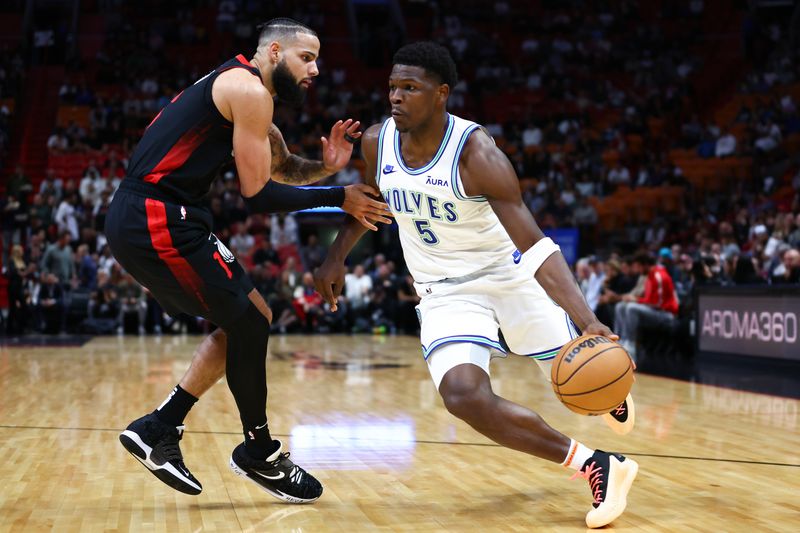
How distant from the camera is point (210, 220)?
13.7 ft

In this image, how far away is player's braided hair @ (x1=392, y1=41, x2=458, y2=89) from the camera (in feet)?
13.7

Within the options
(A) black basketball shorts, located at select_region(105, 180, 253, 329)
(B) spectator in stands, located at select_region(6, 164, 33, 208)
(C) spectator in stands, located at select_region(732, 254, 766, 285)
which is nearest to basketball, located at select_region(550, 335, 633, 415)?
(A) black basketball shorts, located at select_region(105, 180, 253, 329)

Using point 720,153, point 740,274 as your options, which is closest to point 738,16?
point 720,153

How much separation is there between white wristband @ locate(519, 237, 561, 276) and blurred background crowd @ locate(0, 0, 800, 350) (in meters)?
8.35

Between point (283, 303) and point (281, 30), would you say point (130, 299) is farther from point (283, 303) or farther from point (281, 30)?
point (281, 30)

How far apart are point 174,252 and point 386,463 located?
1863mm

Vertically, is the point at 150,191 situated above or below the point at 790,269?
above

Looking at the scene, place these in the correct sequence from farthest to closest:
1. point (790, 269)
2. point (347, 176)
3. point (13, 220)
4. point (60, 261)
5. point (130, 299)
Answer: point (347, 176)
point (13, 220)
point (130, 299)
point (60, 261)
point (790, 269)

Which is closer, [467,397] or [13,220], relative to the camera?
[467,397]

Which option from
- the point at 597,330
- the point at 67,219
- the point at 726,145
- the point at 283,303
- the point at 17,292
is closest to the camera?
the point at 597,330

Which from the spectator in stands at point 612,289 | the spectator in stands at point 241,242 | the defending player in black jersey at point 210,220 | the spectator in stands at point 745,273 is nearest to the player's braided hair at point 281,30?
the defending player in black jersey at point 210,220

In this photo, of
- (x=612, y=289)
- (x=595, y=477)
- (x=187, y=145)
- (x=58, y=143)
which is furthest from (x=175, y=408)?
(x=58, y=143)

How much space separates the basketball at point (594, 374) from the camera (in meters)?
3.65

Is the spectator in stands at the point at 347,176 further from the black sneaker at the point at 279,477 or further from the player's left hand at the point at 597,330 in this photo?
the player's left hand at the point at 597,330
